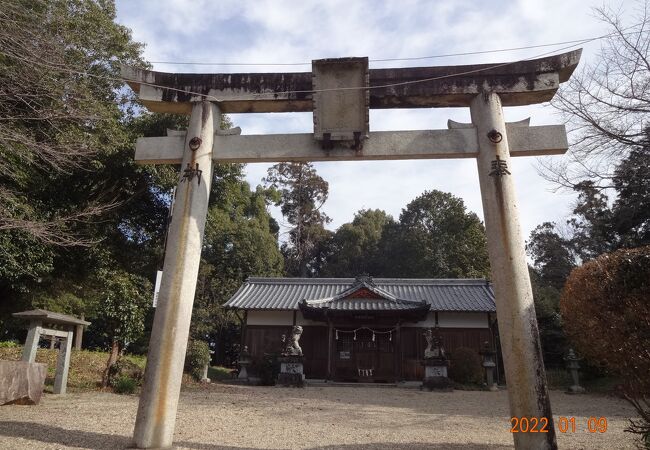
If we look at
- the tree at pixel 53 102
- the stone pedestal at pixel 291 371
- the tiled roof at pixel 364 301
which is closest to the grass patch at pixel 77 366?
the tree at pixel 53 102

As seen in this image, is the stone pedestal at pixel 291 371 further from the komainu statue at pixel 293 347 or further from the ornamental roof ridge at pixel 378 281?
the ornamental roof ridge at pixel 378 281

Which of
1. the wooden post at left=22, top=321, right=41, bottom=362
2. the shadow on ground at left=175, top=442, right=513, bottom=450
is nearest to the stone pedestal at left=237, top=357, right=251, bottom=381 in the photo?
the wooden post at left=22, top=321, right=41, bottom=362

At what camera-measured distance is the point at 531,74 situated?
562 cm

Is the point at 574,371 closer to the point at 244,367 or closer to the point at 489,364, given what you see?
the point at 489,364

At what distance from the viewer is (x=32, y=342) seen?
9.07 meters

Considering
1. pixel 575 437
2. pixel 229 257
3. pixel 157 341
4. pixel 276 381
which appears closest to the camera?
pixel 157 341

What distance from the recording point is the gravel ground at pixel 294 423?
5.31 meters

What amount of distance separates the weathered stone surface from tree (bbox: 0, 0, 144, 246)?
7.56 ft

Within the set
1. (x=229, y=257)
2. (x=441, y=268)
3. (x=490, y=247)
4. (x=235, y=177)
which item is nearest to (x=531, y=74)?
(x=490, y=247)

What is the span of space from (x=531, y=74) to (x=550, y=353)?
16.8 metres

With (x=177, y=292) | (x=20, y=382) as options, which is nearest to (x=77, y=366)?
(x=20, y=382)

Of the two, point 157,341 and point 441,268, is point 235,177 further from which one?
point 441,268

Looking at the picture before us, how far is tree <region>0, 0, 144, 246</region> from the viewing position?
6.86 metres

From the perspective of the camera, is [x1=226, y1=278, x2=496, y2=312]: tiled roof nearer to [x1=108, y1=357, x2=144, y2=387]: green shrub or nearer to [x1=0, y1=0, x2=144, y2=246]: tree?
[x1=108, y1=357, x2=144, y2=387]: green shrub
